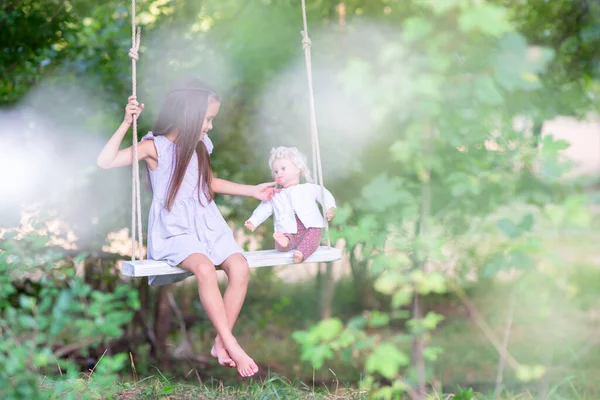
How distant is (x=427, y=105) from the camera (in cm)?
281

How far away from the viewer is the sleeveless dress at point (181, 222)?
117 inches

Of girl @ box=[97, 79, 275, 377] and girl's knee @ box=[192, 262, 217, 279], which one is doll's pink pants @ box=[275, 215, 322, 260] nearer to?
girl @ box=[97, 79, 275, 377]

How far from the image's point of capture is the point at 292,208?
3230 millimetres

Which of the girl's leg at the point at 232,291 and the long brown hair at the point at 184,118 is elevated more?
the long brown hair at the point at 184,118

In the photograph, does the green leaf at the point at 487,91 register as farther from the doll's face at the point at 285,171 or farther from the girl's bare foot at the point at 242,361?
the girl's bare foot at the point at 242,361

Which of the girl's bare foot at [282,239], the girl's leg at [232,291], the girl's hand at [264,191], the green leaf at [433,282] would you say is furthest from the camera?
the girl's hand at [264,191]

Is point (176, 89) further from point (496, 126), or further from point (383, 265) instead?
point (496, 126)

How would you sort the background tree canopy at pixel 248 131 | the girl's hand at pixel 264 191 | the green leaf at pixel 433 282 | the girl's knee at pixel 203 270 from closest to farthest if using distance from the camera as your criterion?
the green leaf at pixel 433 282
the girl's knee at pixel 203 270
the girl's hand at pixel 264 191
the background tree canopy at pixel 248 131

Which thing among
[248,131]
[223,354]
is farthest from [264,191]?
[248,131]

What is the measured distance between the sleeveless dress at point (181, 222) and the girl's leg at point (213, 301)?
6 centimetres

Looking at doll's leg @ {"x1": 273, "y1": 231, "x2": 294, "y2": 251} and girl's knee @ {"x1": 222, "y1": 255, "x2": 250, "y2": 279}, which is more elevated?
doll's leg @ {"x1": 273, "y1": 231, "x2": 294, "y2": 251}

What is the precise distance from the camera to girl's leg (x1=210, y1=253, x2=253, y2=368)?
2961 millimetres

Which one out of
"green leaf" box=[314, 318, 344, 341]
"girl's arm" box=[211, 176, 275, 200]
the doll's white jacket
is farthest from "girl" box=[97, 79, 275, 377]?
"green leaf" box=[314, 318, 344, 341]

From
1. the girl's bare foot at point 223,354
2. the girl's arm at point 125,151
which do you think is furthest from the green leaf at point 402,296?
the girl's arm at point 125,151
